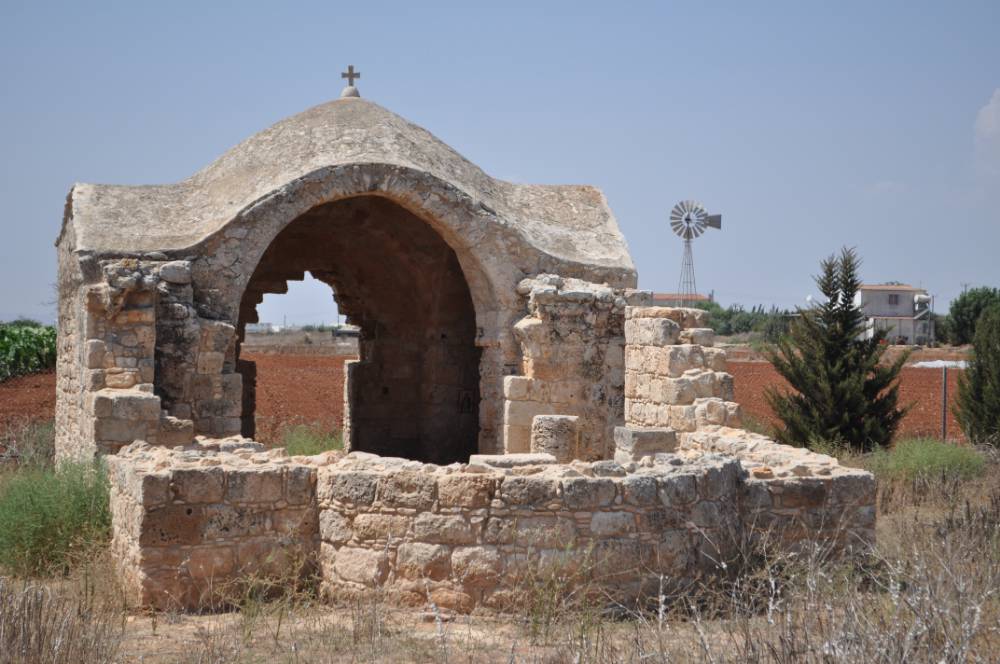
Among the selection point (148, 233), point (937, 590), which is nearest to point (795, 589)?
point (937, 590)

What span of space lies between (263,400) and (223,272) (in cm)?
1171

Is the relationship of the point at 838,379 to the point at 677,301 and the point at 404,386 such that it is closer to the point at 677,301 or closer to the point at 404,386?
the point at 404,386

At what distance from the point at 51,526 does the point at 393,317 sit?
8.12m

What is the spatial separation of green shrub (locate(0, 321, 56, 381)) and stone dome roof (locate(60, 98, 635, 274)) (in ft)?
47.7

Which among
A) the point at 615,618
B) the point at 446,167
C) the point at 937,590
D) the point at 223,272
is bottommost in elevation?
the point at 615,618

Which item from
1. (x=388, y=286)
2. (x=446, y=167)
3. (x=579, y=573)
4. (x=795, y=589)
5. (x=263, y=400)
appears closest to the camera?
(x=795, y=589)

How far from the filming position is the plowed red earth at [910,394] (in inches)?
728

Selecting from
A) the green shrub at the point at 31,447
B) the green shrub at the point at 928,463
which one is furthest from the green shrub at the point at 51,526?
the green shrub at the point at 928,463

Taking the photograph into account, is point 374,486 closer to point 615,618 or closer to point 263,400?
point 615,618

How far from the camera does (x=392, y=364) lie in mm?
14594

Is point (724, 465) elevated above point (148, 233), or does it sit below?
below

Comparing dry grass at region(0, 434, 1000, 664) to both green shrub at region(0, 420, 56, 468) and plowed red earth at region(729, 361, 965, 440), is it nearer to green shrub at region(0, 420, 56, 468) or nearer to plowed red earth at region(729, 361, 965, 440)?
green shrub at region(0, 420, 56, 468)

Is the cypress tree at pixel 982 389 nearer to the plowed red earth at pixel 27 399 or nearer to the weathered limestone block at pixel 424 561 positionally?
the weathered limestone block at pixel 424 561

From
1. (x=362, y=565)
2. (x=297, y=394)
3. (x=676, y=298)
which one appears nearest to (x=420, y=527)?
(x=362, y=565)
